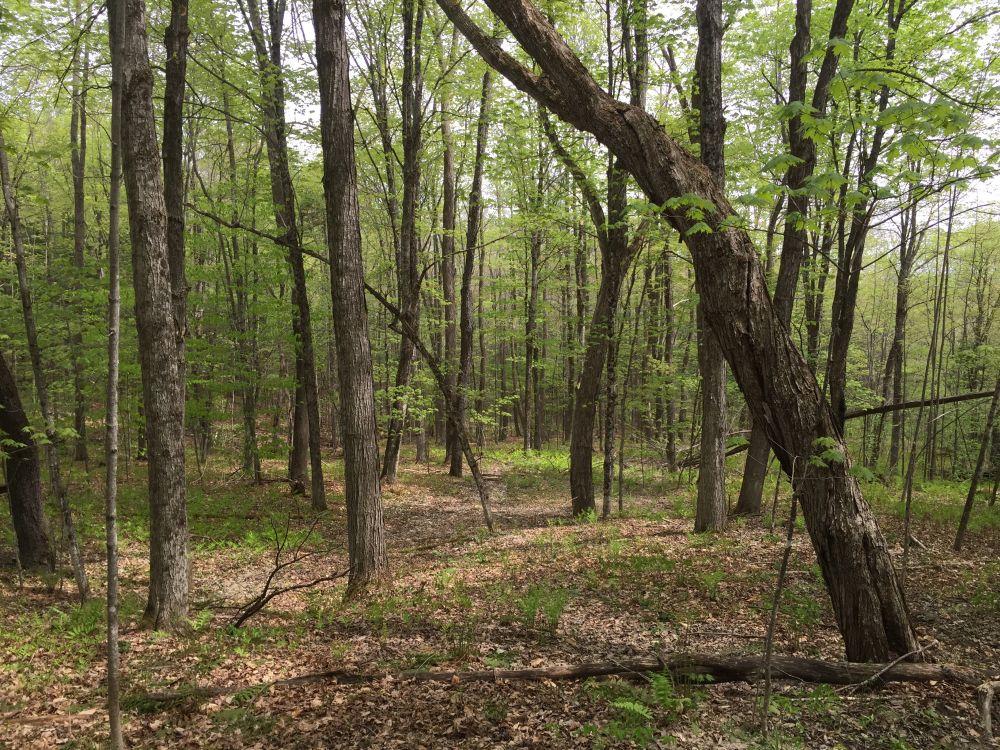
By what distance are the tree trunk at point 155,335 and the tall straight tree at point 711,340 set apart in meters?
5.78

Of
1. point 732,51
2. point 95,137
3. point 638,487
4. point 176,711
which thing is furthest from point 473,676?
point 95,137

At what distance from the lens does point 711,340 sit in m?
7.99

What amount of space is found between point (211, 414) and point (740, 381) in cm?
1109

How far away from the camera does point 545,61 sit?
186 inches

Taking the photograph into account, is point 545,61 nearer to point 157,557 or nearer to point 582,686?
point 582,686

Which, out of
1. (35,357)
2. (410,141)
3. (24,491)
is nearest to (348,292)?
(35,357)

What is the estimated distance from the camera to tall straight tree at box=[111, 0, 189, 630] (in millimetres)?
5156

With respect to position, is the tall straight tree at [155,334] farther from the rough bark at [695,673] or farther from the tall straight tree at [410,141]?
the tall straight tree at [410,141]

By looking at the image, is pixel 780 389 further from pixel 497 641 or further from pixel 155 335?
pixel 155 335

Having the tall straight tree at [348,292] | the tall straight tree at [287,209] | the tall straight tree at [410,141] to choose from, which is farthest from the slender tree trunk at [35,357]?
the tall straight tree at [410,141]

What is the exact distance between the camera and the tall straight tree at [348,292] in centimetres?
655

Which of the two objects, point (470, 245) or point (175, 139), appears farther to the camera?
point (470, 245)

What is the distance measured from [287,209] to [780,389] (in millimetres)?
10544

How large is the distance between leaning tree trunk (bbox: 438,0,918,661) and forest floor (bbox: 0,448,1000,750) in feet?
1.97
